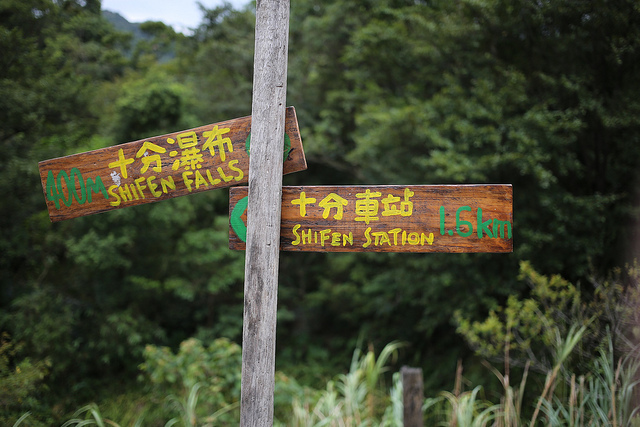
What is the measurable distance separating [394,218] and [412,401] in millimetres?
1272

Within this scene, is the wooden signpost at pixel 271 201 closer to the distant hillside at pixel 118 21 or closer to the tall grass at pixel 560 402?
the tall grass at pixel 560 402

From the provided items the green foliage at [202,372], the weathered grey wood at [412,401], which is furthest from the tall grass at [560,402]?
the weathered grey wood at [412,401]

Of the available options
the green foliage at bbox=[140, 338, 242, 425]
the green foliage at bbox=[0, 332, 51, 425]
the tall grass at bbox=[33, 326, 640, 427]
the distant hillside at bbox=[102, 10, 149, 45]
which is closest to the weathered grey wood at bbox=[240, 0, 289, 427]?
the tall grass at bbox=[33, 326, 640, 427]

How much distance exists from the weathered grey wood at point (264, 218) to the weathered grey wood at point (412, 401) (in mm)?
1066

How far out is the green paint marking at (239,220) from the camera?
1.52m

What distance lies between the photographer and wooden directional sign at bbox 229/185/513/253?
1.43 meters

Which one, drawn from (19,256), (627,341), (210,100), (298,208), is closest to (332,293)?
(210,100)

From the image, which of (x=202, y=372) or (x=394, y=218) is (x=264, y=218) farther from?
(x=202, y=372)

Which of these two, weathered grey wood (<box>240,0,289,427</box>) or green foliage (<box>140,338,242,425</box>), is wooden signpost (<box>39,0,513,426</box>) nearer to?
weathered grey wood (<box>240,0,289,427</box>)

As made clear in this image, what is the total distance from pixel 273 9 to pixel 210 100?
637cm

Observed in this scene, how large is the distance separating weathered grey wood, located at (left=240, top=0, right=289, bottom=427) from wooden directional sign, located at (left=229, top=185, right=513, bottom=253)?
10 cm

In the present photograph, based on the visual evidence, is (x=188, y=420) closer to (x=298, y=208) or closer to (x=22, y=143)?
(x=298, y=208)

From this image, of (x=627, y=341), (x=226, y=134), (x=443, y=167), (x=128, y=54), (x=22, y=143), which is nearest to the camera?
(x=226, y=134)

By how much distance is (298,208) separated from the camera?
150cm
